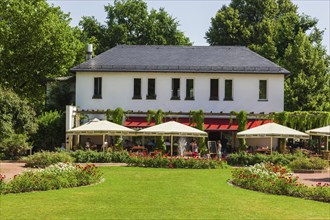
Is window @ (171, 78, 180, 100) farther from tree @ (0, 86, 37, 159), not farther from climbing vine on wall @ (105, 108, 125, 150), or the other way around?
tree @ (0, 86, 37, 159)

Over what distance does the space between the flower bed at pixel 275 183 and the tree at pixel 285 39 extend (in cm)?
3388

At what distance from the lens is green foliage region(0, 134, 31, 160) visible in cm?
3800

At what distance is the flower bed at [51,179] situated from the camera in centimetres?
2100

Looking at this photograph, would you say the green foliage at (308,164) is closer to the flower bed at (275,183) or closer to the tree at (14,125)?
the flower bed at (275,183)

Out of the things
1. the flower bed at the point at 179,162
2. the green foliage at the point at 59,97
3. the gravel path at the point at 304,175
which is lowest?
the gravel path at the point at 304,175

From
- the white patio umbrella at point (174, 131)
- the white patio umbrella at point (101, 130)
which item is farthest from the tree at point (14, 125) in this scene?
the white patio umbrella at point (174, 131)

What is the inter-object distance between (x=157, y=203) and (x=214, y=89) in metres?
27.8

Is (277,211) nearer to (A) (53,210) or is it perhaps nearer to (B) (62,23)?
(A) (53,210)

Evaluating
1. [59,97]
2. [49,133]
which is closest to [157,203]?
[49,133]

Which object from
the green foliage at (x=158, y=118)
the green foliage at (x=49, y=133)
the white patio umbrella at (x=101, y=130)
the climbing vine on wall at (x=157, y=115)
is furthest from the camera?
the green foliage at (x=49, y=133)

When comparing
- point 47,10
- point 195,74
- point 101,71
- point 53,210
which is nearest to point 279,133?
point 195,74

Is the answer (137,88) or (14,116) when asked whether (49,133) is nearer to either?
(14,116)

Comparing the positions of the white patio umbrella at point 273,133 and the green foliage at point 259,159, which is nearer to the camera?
the green foliage at point 259,159

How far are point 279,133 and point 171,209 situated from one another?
2025 centimetres
